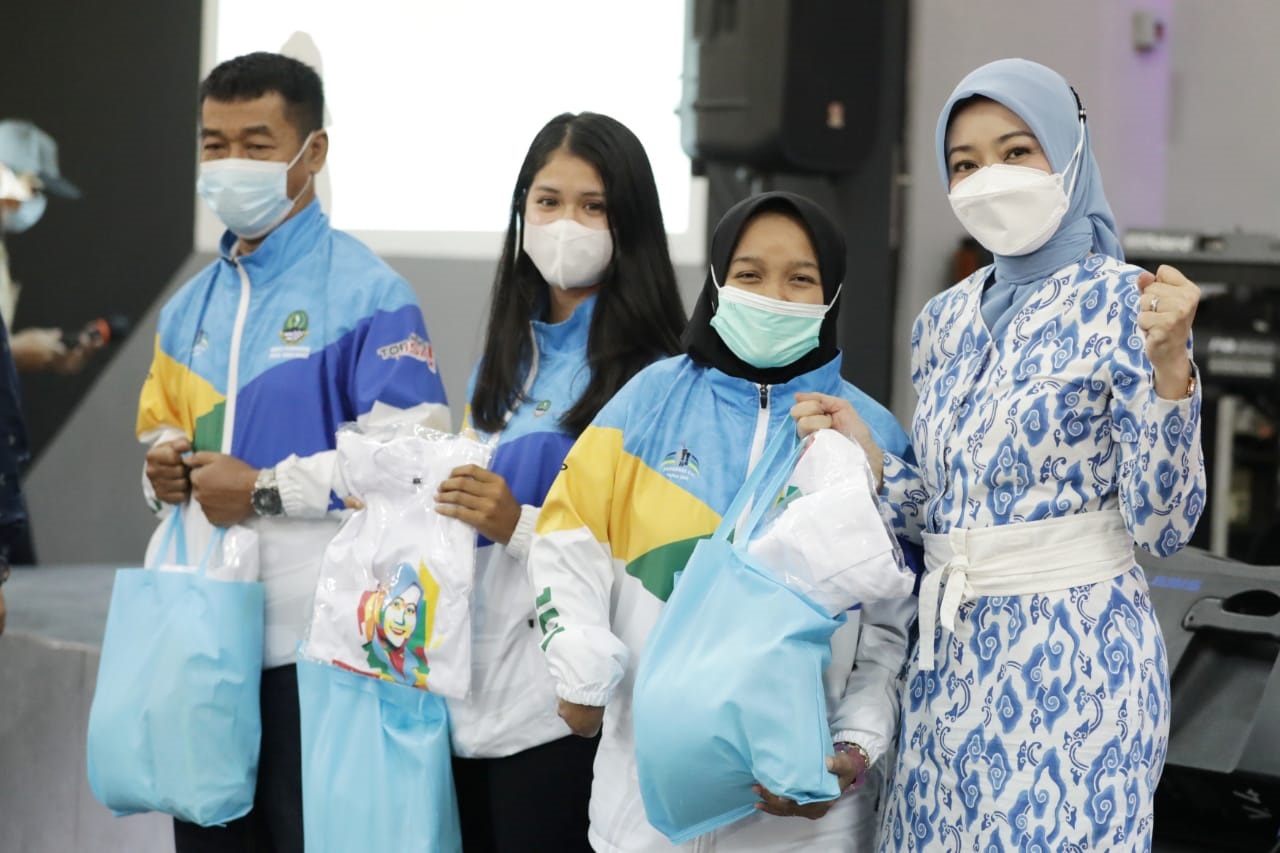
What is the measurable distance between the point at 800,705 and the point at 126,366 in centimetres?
534

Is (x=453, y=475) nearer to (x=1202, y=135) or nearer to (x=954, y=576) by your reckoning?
(x=954, y=576)

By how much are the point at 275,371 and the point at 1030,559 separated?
1.17m

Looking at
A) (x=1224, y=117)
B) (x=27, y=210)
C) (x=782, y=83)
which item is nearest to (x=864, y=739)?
(x=782, y=83)

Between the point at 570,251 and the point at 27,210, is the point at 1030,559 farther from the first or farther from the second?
the point at 27,210

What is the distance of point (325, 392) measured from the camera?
2.35 meters

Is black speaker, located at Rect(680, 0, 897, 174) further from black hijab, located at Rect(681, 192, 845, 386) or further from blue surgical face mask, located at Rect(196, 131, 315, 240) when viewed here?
black hijab, located at Rect(681, 192, 845, 386)

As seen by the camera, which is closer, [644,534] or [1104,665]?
[1104,665]

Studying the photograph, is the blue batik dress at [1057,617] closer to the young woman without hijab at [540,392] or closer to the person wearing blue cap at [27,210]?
the young woman without hijab at [540,392]

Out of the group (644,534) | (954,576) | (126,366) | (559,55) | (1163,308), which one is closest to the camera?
(1163,308)

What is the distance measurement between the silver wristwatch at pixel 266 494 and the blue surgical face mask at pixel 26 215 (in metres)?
4.10

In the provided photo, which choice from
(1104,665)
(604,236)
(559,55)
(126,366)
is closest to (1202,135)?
(559,55)

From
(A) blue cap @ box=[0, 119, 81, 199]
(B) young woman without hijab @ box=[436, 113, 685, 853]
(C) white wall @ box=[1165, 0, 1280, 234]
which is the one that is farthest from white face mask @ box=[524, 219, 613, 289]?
(C) white wall @ box=[1165, 0, 1280, 234]

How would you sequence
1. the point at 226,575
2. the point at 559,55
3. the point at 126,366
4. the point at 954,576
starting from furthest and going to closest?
the point at 126,366 < the point at 559,55 < the point at 226,575 < the point at 954,576

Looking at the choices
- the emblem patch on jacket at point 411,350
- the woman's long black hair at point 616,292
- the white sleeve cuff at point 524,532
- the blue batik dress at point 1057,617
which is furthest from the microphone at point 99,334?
the blue batik dress at point 1057,617
